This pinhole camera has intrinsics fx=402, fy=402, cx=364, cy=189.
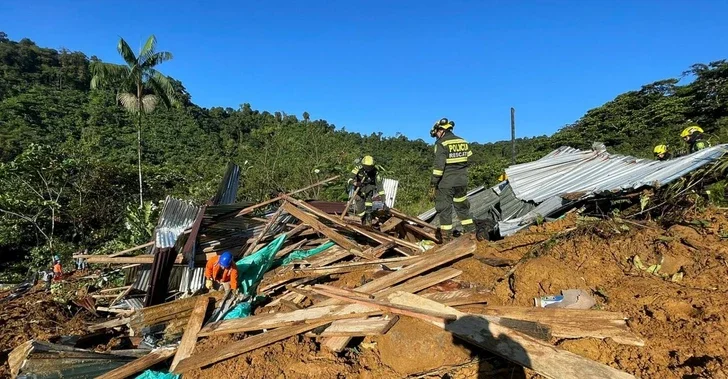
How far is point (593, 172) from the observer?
7.21 metres

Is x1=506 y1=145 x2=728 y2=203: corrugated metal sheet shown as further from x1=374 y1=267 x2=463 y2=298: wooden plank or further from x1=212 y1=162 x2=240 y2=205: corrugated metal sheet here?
x1=212 y1=162 x2=240 y2=205: corrugated metal sheet

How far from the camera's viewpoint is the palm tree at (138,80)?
15.4m

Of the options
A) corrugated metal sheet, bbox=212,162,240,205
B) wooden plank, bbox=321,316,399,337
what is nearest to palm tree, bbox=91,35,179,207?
corrugated metal sheet, bbox=212,162,240,205

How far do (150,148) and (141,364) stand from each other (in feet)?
147

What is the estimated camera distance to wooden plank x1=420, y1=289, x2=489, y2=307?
4.14m

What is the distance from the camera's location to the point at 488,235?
6.66 meters

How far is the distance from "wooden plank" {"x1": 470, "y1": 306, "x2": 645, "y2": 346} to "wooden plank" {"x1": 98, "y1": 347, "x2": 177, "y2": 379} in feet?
11.2

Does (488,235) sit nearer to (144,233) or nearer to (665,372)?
(665,372)

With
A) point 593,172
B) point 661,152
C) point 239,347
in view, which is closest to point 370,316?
point 239,347

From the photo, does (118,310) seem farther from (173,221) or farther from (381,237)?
(381,237)

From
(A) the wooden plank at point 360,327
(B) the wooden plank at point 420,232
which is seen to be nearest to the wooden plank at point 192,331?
(A) the wooden plank at point 360,327

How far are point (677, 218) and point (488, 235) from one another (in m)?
2.55

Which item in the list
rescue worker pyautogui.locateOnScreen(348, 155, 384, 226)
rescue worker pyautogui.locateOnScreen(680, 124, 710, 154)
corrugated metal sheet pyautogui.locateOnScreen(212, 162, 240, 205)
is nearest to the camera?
rescue worker pyautogui.locateOnScreen(680, 124, 710, 154)

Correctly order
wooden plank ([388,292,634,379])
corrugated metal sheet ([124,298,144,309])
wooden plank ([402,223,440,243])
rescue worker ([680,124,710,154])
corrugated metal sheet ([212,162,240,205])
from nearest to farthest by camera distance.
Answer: wooden plank ([388,292,634,379]) → corrugated metal sheet ([124,298,144,309]) → rescue worker ([680,124,710,154]) → wooden plank ([402,223,440,243]) → corrugated metal sheet ([212,162,240,205])
